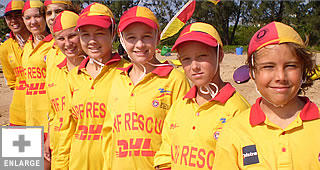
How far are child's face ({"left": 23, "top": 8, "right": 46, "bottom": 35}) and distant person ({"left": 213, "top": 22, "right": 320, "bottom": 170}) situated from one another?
296cm

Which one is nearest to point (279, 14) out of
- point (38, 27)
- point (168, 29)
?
point (168, 29)

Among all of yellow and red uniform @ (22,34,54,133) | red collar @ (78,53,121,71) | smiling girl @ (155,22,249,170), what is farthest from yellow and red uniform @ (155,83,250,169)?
yellow and red uniform @ (22,34,54,133)

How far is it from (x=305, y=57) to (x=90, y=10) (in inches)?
71.0

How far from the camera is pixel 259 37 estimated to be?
1856 mm

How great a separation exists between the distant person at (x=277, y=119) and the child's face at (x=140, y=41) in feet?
3.05

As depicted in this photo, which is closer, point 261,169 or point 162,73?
point 261,169

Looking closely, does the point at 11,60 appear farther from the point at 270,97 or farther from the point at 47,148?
the point at 270,97

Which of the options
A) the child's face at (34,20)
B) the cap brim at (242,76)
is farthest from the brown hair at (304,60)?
the cap brim at (242,76)

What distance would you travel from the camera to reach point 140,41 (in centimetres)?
259

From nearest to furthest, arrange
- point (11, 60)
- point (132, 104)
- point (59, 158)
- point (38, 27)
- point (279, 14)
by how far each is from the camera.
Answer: point (132, 104) → point (59, 158) → point (38, 27) → point (11, 60) → point (279, 14)

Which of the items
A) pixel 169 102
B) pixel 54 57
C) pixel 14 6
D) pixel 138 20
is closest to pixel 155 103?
pixel 169 102

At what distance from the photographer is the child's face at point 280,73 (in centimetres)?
177

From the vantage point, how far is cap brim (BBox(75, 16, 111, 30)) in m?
2.79

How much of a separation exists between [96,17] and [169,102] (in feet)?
3.11
